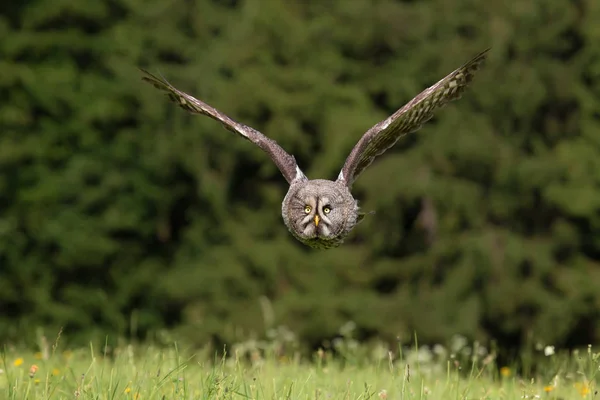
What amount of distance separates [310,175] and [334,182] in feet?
39.3

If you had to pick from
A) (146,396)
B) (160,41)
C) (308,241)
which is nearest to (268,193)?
(160,41)

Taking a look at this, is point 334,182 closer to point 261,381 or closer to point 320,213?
point 320,213

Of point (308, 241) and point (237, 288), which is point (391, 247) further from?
point (308, 241)

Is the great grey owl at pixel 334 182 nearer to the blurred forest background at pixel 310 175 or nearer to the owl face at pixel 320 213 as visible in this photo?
the owl face at pixel 320 213

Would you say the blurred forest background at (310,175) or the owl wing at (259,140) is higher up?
the blurred forest background at (310,175)

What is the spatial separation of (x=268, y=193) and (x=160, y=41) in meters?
4.23

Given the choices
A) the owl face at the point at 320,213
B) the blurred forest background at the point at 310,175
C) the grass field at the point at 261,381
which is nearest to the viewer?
the grass field at the point at 261,381

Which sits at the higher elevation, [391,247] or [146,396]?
[391,247]

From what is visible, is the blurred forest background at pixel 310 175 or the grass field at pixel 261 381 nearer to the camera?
the grass field at pixel 261 381

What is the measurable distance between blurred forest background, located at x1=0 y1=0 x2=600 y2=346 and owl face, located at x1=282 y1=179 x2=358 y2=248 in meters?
11.8

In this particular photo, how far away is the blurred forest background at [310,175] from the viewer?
19.1m

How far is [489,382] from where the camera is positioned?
645cm

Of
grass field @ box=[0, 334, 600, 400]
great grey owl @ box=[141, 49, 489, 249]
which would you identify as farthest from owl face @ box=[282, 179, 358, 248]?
grass field @ box=[0, 334, 600, 400]

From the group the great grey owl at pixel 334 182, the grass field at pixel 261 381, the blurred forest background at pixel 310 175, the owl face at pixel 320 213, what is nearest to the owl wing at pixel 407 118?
the great grey owl at pixel 334 182
